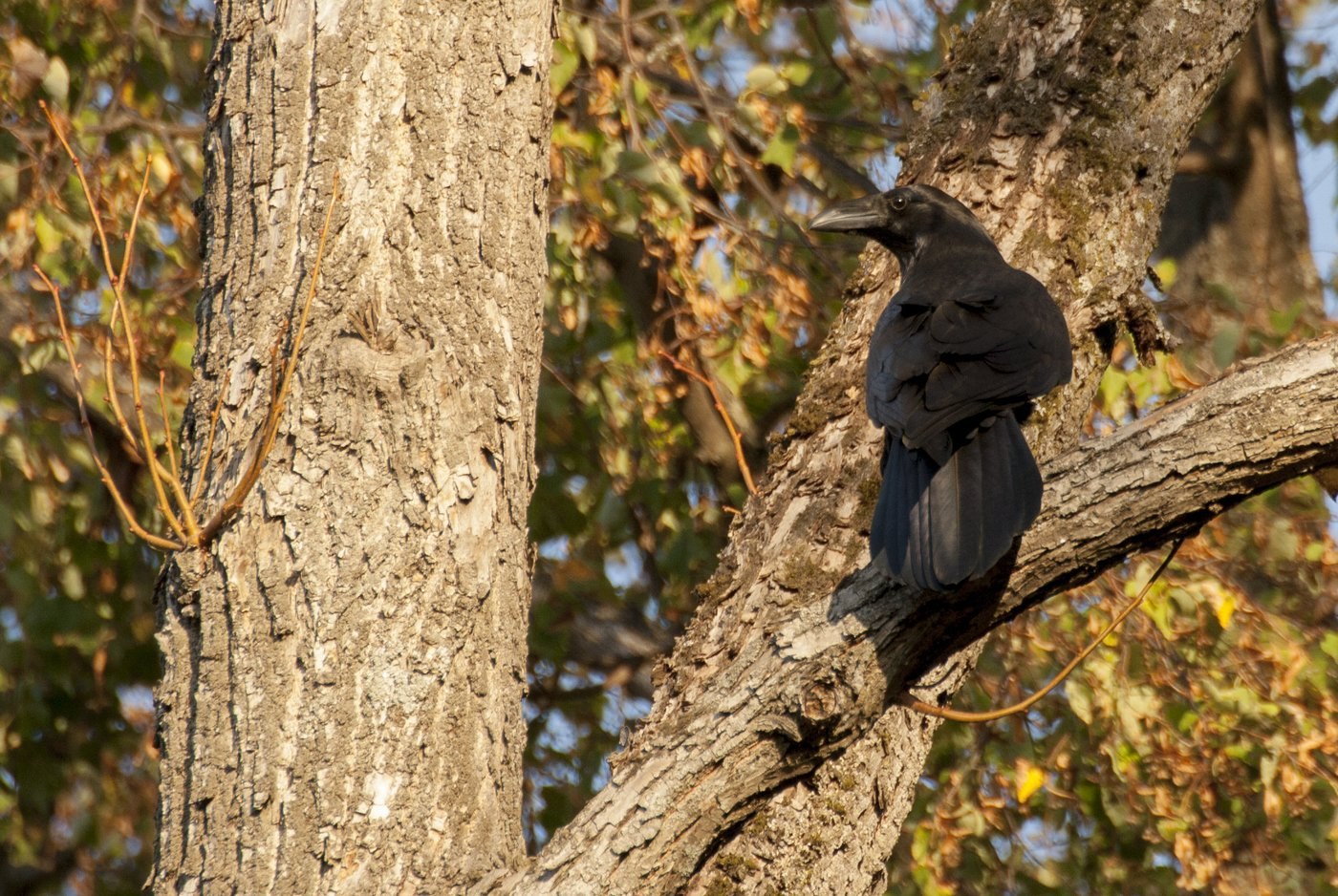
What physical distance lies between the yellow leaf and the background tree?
0.5 inches

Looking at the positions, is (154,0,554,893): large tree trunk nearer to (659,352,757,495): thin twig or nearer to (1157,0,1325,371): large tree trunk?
(659,352,757,495): thin twig

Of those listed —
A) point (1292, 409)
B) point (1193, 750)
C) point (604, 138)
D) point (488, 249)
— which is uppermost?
point (604, 138)

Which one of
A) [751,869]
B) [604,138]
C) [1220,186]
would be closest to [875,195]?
[604,138]

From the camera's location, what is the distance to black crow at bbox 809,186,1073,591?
90.7 inches

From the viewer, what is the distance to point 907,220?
11.9 feet

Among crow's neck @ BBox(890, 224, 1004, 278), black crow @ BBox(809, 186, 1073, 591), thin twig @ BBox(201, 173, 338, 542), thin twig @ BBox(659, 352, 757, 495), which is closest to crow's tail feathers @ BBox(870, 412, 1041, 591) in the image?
black crow @ BBox(809, 186, 1073, 591)

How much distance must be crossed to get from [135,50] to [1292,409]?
183 inches

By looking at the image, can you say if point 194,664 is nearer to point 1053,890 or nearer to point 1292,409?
point 1292,409

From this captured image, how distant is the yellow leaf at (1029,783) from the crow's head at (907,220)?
2.14 metres

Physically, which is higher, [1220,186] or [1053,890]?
[1220,186]

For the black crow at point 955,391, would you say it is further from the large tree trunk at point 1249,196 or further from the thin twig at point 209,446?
the large tree trunk at point 1249,196

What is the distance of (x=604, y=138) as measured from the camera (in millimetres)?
5324

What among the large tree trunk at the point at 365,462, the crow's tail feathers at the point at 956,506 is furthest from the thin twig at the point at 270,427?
the crow's tail feathers at the point at 956,506

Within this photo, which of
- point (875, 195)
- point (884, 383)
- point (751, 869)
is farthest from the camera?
point (875, 195)
